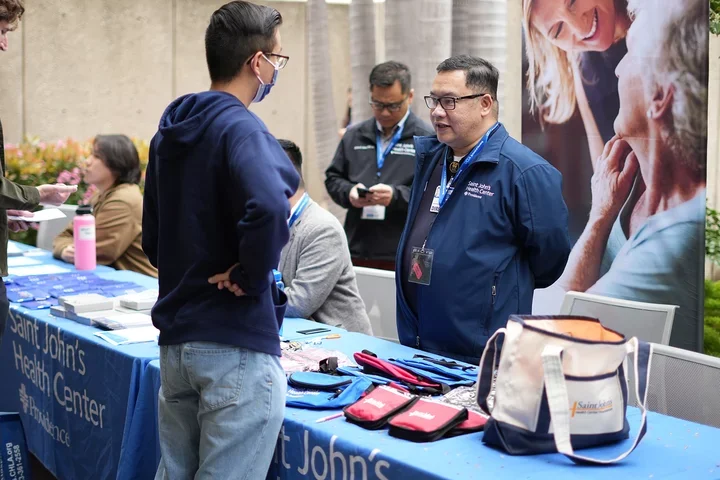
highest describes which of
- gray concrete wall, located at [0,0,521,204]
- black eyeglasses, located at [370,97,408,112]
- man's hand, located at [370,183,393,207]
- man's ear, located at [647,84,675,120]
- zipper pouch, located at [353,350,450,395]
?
gray concrete wall, located at [0,0,521,204]

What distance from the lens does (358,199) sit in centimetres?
436

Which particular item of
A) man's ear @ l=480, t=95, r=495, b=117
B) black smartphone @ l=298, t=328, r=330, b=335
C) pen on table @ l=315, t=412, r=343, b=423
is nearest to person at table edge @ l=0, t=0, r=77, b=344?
black smartphone @ l=298, t=328, r=330, b=335

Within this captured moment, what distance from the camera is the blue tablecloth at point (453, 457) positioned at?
173 cm

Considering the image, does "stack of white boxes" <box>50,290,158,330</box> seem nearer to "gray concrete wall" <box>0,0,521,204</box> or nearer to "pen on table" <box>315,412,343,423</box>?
"pen on table" <box>315,412,343,423</box>

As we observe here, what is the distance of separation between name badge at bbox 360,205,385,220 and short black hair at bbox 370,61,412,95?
0.60 m

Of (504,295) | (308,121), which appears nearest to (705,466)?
(504,295)

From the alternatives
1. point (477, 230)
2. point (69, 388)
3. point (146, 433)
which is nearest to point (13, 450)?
point (69, 388)

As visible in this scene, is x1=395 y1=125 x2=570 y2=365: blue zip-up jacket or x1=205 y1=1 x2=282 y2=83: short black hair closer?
x1=205 y1=1 x2=282 y2=83: short black hair

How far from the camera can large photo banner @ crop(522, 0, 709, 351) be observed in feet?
11.1

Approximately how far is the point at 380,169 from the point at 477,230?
1.92 metres

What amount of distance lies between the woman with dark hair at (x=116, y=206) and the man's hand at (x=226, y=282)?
2742mm

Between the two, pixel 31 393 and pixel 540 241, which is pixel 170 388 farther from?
pixel 31 393

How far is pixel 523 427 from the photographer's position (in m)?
1.80

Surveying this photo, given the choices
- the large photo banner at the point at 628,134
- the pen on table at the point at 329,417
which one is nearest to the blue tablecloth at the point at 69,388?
the pen on table at the point at 329,417
